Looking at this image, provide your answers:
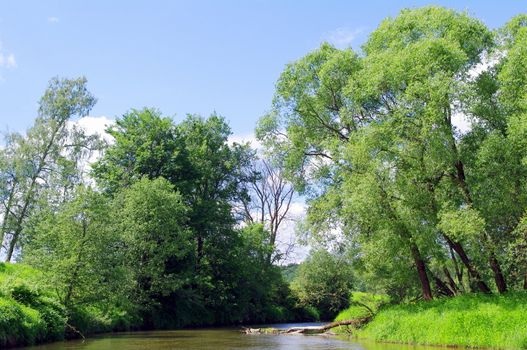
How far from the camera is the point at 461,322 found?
21.1 metres

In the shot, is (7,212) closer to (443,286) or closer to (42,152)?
(42,152)

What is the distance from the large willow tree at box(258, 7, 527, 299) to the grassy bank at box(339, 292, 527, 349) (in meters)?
2.01

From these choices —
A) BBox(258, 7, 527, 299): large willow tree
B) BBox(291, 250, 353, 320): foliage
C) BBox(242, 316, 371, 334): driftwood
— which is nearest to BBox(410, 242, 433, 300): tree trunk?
BBox(258, 7, 527, 299): large willow tree

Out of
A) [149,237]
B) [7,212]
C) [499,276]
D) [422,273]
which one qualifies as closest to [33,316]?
[149,237]

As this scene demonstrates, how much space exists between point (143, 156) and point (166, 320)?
553 inches

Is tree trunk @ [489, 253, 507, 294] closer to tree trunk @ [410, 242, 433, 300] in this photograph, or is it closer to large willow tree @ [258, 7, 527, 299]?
large willow tree @ [258, 7, 527, 299]

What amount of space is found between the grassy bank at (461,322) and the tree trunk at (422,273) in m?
1.43

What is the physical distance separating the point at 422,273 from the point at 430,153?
291 inches

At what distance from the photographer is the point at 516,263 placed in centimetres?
2308

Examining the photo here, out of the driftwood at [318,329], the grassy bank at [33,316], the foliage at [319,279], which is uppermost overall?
the foliage at [319,279]

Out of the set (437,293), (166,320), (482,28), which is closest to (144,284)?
(166,320)

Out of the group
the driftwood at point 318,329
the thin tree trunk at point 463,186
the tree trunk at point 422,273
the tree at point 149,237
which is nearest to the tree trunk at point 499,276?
the thin tree trunk at point 463,186

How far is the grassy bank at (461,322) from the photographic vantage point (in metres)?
19.4

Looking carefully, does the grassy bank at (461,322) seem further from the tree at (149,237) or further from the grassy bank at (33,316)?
the tree at (149,237)
